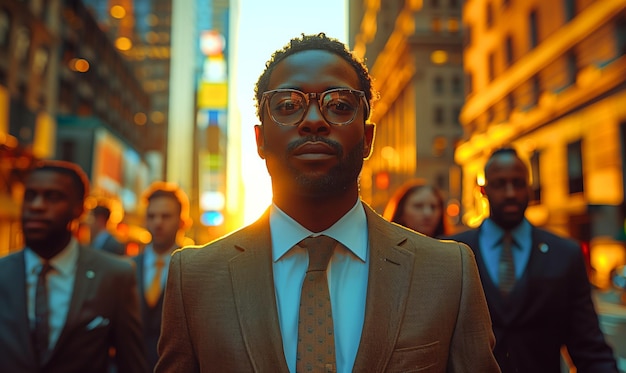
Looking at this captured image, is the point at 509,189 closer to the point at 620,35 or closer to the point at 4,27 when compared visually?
the point at 620,35

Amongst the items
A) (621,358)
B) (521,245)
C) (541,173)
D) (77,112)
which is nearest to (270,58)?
(521,245)

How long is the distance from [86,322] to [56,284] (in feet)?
1.13

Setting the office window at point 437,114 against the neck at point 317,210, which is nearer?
the neck at point 317,210

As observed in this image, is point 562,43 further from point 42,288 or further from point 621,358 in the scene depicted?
point 42,288

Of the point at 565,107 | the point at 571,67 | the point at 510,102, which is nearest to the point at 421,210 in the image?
the point at 565,107

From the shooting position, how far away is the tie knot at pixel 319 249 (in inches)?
83.6

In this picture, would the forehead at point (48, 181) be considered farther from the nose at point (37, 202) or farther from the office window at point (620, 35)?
the office window at point (620, 35)

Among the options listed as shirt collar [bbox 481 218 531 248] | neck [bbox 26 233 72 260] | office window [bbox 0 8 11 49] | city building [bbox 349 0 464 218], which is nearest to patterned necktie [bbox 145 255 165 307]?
neck [bbox 26 233 72 260]

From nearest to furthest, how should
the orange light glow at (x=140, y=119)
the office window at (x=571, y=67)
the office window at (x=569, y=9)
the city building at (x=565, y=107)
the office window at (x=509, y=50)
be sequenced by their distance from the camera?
the city building at (x=565, y=107), the office window at (x=571, y=67), the office window at (x=569, y=9), the office window at (x=509, y=50), the orange light glow at (x=140, y=119)

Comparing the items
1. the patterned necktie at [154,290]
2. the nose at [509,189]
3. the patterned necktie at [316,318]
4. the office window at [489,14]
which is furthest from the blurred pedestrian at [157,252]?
the office window at [489,14]

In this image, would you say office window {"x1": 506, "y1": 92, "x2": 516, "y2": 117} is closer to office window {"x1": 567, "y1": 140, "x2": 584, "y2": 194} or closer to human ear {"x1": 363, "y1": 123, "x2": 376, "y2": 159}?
office window {"x1": 567, "y1": 140, "x2": 584, "y2": 194}

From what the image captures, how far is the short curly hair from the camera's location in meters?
2.30

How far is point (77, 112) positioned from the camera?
45156 mm

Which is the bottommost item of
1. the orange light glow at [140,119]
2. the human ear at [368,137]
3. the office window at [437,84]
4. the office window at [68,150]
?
the human ear at [368,137]
